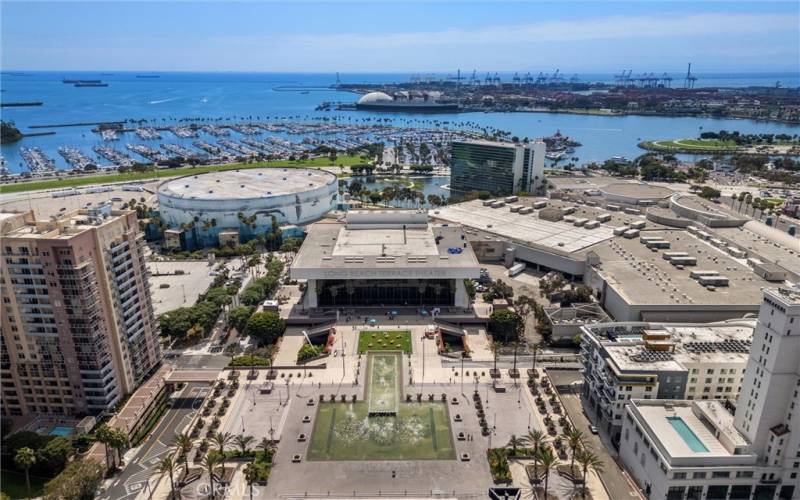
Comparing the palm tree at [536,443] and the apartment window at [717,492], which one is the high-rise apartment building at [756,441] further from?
the palm tree at [536,443]

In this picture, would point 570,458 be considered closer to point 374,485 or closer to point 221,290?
point 374,485

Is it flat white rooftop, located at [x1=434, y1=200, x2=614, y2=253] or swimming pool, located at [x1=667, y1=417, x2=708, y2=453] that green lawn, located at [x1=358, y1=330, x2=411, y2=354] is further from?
flat white rooftop, located at [x1=434, y1=200, x2=614, y2=253]

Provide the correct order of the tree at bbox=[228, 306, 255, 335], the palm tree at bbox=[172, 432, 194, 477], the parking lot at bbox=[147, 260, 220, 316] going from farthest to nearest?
the parking lot at bbox=[147, 260, 220, 316], the tree at bbox=[228, 306, 255, 335], the palm tree at bbox=[172, 432, 194, 477]

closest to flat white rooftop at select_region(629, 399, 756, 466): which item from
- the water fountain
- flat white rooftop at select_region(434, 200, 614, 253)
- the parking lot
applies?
the water fountain

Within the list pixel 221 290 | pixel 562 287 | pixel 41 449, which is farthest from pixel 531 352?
pixel 41 449

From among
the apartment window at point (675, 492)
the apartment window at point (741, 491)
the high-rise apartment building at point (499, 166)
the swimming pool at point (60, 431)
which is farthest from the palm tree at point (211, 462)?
the high-rise apartment building at point (499, 166)
